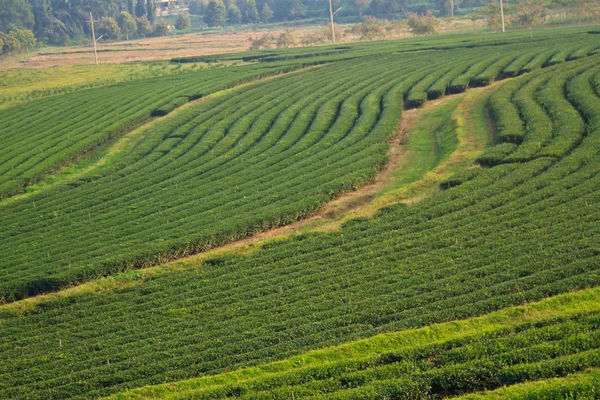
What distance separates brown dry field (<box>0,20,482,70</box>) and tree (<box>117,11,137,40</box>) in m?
9.64

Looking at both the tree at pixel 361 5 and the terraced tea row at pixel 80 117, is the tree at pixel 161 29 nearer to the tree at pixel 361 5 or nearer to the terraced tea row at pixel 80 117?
the tree at pixel 361 5

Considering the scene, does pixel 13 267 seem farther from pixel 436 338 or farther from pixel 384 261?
pixel 436 338

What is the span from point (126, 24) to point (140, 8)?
20.9 m

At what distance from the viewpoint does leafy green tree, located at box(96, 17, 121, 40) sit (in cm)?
16500

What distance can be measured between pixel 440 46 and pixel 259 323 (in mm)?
67523

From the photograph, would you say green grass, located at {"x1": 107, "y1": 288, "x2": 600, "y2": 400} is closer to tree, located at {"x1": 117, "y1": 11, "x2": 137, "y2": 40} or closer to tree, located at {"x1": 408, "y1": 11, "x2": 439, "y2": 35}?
tree, located at {"x1": 408, "y1": 11, "x2": 439, "y2": 35}

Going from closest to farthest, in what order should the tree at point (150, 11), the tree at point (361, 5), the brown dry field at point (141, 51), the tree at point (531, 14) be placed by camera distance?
1. the tree at point (531, 14)
2. the brown dry field at point (141, 51)
3. the tree at point (361, 5)
4. the tree at point (150, 11)

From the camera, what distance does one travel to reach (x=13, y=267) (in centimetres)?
3272

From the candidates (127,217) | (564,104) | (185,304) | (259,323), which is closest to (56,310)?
(185,304)

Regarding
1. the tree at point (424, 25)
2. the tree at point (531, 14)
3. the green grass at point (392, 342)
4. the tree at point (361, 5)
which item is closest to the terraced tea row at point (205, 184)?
the green grass at point (392, 342)

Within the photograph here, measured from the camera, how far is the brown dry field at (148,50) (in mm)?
119875

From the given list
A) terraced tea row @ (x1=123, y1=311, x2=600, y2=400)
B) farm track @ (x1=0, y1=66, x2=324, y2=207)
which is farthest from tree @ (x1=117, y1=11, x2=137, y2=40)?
terraced tea row @ (x1=123, y1=311, x2=600, y2=400)

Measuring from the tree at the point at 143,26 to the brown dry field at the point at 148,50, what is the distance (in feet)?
51.8

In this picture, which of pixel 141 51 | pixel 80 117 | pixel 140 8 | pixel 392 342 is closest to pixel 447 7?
pixel 141 51
